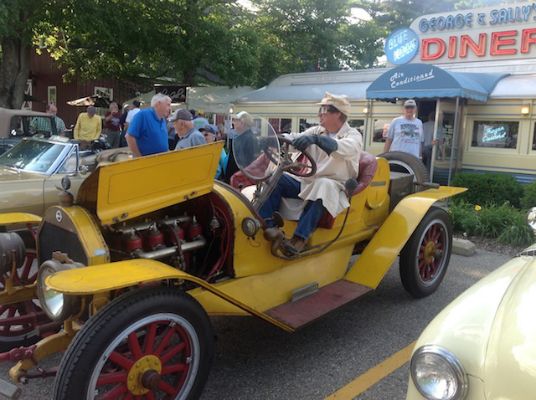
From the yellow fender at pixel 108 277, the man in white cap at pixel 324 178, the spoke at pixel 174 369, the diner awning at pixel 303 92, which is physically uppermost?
the diner awning at pixel 303 92

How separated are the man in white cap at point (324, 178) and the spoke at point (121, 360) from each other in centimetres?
137

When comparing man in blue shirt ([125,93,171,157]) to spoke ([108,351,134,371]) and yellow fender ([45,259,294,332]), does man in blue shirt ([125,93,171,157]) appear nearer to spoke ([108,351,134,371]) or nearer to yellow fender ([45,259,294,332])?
yellow fender ([45,259,294,332])

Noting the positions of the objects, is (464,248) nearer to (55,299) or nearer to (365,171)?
(365,171)

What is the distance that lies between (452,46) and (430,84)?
3.41 m

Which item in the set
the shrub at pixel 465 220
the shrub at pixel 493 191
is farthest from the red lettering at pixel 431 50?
the shrub at pixel 465 220

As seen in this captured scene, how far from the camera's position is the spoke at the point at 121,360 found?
98.1 inches

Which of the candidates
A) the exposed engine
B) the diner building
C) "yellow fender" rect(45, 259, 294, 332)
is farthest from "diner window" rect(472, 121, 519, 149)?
"yellow fender" rect(45, 259, 294, 332)

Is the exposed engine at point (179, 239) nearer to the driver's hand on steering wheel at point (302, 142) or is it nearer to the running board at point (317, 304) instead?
the running board at point (317, 304)

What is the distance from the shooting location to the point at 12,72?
592 inches

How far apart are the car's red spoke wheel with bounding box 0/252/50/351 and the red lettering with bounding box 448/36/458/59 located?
12.5m

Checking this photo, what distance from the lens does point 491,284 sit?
8.32 feet

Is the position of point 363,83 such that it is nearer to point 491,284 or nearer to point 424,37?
point 424,37

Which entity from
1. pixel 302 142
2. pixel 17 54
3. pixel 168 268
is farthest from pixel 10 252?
pixel 17 54

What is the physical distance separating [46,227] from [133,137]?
8.21 feet
